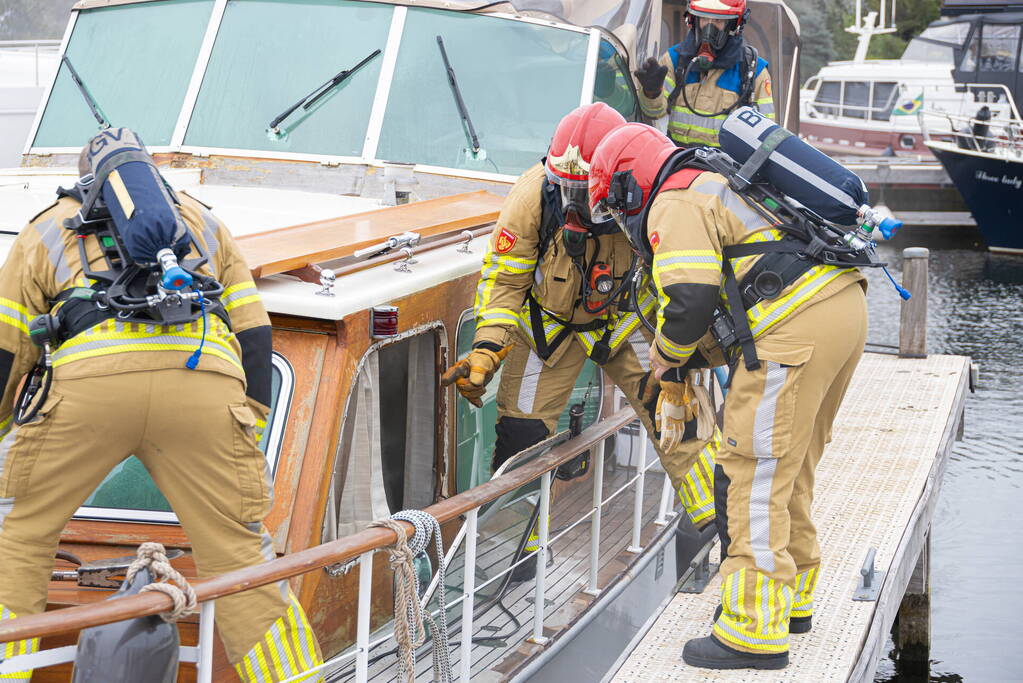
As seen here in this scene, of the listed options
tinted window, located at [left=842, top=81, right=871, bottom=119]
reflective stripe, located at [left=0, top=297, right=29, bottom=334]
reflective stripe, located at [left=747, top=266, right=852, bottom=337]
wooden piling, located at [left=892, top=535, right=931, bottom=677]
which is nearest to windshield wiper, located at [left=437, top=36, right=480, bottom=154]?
reflective stripe, located at [left=747, top=266, right=852, bottom=337]

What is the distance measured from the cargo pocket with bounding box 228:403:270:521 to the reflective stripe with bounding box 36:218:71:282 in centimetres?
54

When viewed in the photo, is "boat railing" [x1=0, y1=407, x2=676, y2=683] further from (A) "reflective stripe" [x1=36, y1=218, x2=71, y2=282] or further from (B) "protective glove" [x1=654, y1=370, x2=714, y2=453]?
(A) "reflective stripe" [x1=36, y1=218, x2=71, y2=282]

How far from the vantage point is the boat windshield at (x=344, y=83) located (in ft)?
19.1

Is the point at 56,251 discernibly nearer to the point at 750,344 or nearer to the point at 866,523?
the point at 750,344

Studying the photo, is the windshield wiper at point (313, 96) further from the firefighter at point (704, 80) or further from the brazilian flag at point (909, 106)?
the brazilian flag at point (909, 106)

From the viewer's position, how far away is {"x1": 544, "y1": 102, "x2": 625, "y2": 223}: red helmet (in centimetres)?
436

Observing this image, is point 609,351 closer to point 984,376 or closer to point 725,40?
point 725,40

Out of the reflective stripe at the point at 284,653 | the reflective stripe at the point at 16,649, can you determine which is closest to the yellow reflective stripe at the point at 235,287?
the reflective stripe at the point at 284,653

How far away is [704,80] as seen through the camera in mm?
6422

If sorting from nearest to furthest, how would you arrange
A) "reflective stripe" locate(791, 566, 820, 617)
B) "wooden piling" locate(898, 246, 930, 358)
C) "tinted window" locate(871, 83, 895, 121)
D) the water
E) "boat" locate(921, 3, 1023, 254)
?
"reflective stripe" locate(791, 566, 820, 617) < the water < "wooden piling" locate(898, 246, 930, 358) < "boat" locate(921, 3, 1023, 254) < "tinted window" locate(871, 83, 895, 121)

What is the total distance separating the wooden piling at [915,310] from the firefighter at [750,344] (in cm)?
524

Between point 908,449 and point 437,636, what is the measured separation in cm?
393

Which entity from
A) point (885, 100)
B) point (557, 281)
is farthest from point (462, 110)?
point (885, 100)

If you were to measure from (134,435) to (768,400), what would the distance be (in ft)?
5.96
